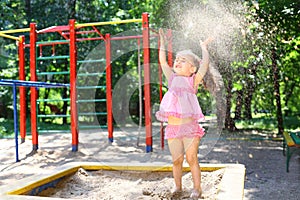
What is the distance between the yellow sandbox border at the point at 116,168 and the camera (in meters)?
2.12

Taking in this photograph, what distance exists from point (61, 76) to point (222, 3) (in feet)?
26.0

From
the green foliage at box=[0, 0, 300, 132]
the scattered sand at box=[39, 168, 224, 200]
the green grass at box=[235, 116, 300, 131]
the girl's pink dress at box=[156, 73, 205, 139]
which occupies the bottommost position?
the green grass at box=[235, 116, 300, 131]

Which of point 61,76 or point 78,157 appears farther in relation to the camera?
point 61,76

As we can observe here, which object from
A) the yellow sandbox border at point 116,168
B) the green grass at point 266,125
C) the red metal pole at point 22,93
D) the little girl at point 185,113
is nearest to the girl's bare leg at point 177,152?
the little girl at point 185,113

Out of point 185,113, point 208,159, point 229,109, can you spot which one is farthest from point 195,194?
point 229,109

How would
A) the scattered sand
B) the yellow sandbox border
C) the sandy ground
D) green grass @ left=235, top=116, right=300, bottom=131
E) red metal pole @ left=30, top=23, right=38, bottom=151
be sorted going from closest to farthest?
the yellow sandbox border, the scattered sand, the sandy ground, red metal pole @ left=30, top=23, right=38, bottom=151, green grass @ left=235, top=116, right=300, bottom=131

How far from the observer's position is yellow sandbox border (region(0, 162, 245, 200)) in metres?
2.12

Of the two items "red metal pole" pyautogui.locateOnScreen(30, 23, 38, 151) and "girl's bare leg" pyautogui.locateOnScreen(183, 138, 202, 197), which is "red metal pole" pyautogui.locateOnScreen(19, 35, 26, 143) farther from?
"girl's bare leg" pyautogui.locateOnScreen(183, 138, 202, 197)

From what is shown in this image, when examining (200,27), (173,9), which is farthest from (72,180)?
(173,9)

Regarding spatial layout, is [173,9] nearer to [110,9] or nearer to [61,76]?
[110,9]

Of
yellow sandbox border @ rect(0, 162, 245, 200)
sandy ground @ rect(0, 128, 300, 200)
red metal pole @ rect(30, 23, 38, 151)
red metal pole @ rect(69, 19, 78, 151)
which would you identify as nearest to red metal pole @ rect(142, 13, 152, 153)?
sandy ground @ rect(0, 128, 300, 200)

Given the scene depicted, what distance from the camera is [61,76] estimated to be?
13953 mm

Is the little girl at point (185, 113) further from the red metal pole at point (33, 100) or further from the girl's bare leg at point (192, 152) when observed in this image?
the red metal pole at point (33, 100)

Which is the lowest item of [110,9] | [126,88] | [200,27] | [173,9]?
[126,88]
